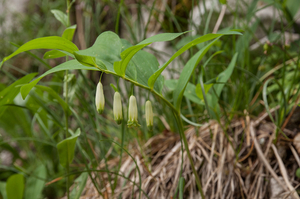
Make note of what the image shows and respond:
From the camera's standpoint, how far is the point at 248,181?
0.65m

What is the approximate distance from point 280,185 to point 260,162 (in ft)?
0.26

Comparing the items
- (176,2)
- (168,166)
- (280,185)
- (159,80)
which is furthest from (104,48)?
(176,2)

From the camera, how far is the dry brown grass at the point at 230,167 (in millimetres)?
631

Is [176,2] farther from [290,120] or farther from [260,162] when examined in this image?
[260,162]

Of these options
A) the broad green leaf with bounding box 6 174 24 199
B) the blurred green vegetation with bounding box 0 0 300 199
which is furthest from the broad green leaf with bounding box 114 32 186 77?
the broad green leaf with bounding box 6 174 24 199

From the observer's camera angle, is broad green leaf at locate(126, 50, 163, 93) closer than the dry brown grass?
Yes

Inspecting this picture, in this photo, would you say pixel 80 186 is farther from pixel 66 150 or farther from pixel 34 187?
pixel 34 187

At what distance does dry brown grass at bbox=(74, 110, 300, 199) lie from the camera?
2.07 ft

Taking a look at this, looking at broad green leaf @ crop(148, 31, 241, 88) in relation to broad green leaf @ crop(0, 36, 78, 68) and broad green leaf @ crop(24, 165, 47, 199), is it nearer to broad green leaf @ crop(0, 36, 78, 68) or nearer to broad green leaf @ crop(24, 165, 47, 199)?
broad green leaf @ crop(0, 36, 78, 68)

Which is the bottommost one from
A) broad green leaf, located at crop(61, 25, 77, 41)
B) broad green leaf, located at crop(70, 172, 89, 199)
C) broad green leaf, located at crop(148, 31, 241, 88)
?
broad green leaf, located at crop(70, 172, 89, 199)

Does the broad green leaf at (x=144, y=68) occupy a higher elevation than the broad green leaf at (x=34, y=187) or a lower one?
higher

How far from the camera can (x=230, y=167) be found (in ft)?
2.22

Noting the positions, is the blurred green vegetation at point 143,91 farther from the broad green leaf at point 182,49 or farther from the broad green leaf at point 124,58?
the broad green leaf at point 124,58

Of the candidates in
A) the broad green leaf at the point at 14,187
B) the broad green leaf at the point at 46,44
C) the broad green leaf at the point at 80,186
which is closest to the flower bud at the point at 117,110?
the broad green leaf at the point at 46,44
